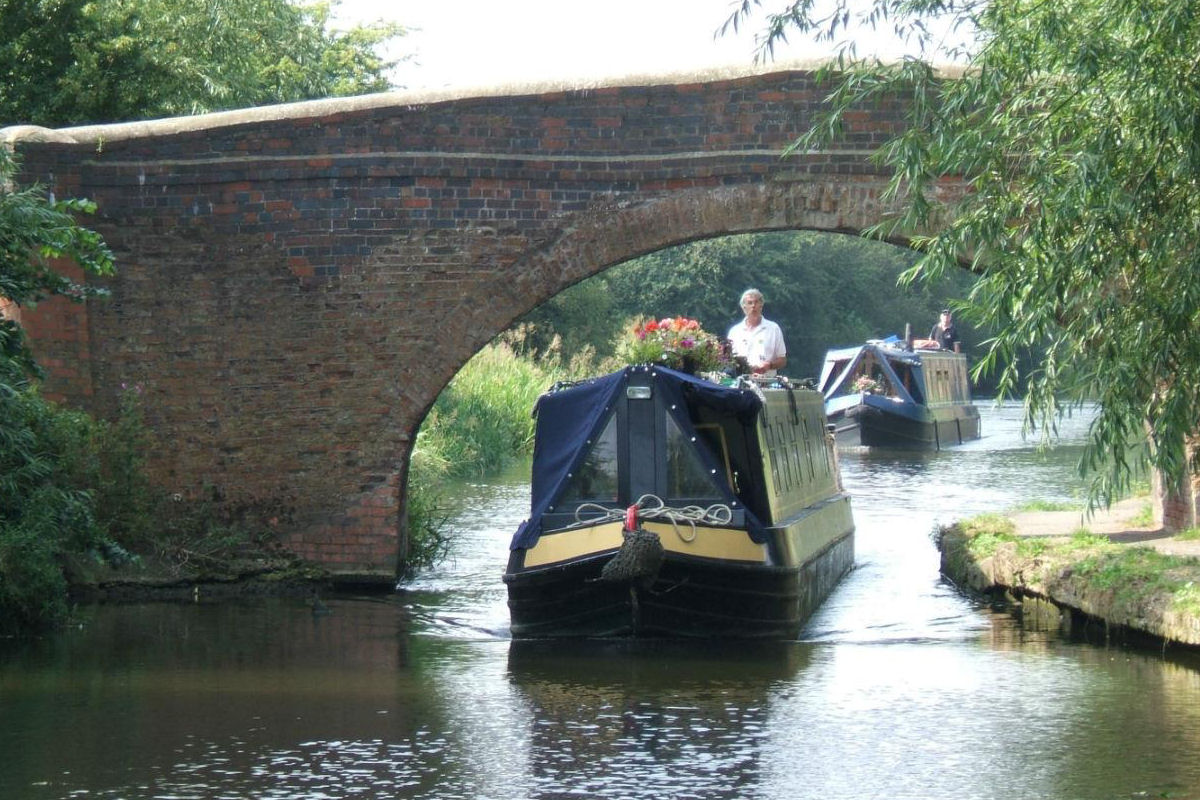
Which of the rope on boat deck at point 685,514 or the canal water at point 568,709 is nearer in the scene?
the canal water at point 568,709

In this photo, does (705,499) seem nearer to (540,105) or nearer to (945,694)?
(945,694)

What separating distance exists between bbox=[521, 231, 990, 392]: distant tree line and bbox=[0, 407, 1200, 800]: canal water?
27.7 metres

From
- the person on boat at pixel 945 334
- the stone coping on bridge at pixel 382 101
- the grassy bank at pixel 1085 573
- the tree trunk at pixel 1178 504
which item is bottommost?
the grassy bank at pixel 1085 573

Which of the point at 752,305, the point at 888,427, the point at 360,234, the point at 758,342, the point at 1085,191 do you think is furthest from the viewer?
the point at 888,427

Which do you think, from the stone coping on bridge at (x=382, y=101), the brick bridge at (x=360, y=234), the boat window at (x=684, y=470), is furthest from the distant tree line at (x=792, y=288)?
the boat window at (x=684, y=470)

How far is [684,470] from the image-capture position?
10.4 metres

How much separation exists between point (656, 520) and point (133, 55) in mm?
8653

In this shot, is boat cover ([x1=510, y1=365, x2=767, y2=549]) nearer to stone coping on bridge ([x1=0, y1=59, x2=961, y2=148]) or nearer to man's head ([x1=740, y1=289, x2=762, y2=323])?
man's head ([x1=740, y1=289, x2=762, y2=323])

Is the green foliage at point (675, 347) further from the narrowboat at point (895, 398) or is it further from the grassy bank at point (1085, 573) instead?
the narrowboat at point (895, 398)

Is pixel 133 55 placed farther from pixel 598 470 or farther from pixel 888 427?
pixel 888 427

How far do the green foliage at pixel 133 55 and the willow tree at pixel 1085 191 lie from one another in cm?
938

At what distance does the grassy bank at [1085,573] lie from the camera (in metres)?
9.54

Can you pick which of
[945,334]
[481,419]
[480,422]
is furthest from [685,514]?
[945,334]

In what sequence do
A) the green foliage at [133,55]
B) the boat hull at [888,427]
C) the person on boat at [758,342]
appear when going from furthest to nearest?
the boat hull at [888,427]
the green foliage at [133,55]
the person on boat at [758,342]
